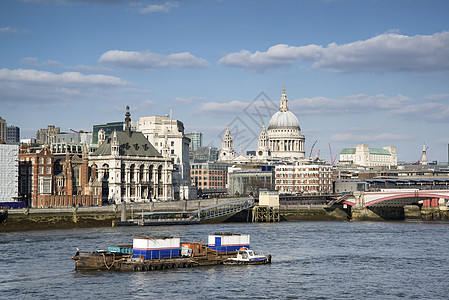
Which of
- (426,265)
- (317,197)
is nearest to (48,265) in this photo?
(426,265)

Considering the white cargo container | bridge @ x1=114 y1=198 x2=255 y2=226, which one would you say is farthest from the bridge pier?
the white cargo container

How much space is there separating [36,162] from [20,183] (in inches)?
223

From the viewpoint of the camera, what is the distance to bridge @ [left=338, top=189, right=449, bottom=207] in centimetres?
16538

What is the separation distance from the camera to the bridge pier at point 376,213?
573ft

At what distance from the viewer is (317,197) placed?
191 meters

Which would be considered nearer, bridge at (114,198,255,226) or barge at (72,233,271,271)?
barge at (72,233,271,271)

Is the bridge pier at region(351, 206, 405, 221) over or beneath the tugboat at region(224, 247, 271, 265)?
over

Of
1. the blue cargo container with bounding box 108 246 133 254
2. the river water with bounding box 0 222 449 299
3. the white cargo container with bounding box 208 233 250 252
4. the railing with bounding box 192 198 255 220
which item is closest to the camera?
the river water with bounding box 0 222 449 299

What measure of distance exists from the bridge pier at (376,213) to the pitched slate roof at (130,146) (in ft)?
172

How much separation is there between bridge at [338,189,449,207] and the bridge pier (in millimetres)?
1501

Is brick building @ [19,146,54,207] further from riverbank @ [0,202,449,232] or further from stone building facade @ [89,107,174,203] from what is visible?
riverbank @ [0,202,449,232]

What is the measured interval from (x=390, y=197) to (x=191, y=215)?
46.8 m

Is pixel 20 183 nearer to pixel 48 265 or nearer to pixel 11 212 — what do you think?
pixel 11 212

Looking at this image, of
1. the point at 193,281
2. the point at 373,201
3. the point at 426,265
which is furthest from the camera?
the point at 373,201
